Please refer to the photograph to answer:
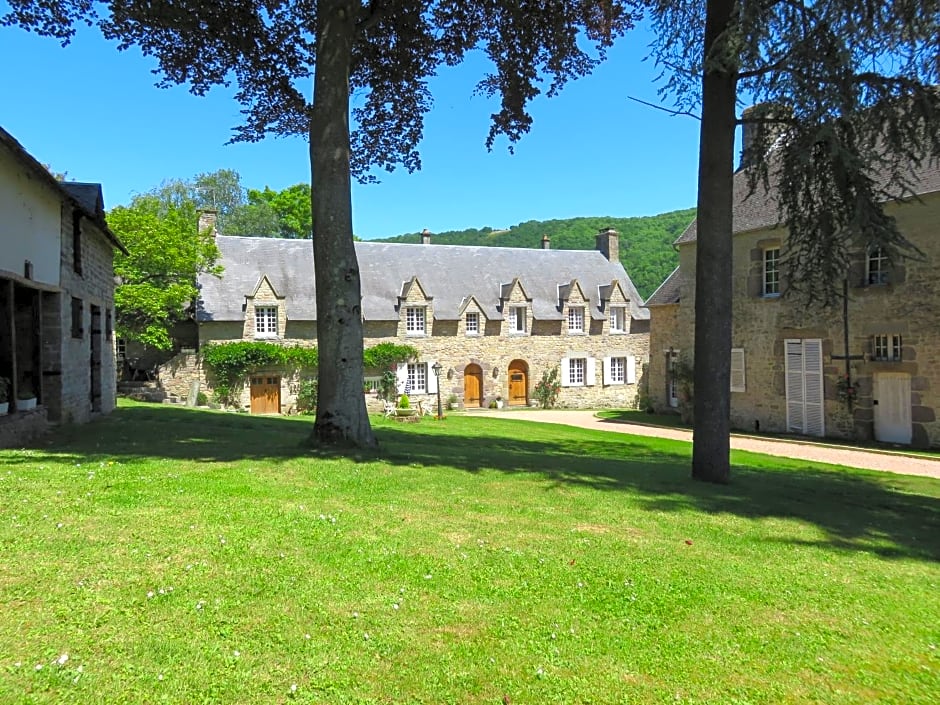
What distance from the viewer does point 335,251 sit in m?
9.25

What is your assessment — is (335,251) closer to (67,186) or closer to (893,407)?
(67,186)

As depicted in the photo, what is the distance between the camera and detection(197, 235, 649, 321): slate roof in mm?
30609

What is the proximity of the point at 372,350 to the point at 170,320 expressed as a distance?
9.01 m

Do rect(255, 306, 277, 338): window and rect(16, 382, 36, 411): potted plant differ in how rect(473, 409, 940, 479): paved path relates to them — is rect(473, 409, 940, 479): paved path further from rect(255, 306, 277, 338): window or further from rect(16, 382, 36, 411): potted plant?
rect(16, 382, 36, 411): potted plant

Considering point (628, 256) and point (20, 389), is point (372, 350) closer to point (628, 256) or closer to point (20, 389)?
point (20, 389)

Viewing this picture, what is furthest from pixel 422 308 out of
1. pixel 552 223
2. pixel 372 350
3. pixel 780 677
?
pixel 552 223

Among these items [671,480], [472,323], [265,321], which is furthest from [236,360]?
[671,480]

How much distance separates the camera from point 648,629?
4.01m

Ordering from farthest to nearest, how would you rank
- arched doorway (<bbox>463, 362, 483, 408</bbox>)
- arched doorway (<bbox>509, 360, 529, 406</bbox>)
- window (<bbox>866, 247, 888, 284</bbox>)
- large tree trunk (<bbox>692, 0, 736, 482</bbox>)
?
arched doorway (<bbox>509, 360, 529, 406</bbox>) → arched doorway (<bbox>463, 362, 483, 408</bbox>) → window (<bbox>866, 247, 888, 284</bbox>) → large tree trunk (<bbox>692, 0, 736, 482</bbox>)

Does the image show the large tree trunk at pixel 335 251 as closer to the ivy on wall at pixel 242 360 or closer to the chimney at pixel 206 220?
the ivy on wall at pixel 242 360

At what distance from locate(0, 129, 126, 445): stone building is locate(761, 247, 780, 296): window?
20072mm

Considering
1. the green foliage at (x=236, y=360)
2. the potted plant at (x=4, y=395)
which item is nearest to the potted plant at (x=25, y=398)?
the potted plant at (x=4, y=395)

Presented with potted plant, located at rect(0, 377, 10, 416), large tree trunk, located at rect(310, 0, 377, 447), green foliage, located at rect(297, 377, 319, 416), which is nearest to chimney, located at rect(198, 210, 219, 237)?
green foliage, located at rect(297, 377, 319, 416)

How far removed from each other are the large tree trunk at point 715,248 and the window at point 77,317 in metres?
11.8
